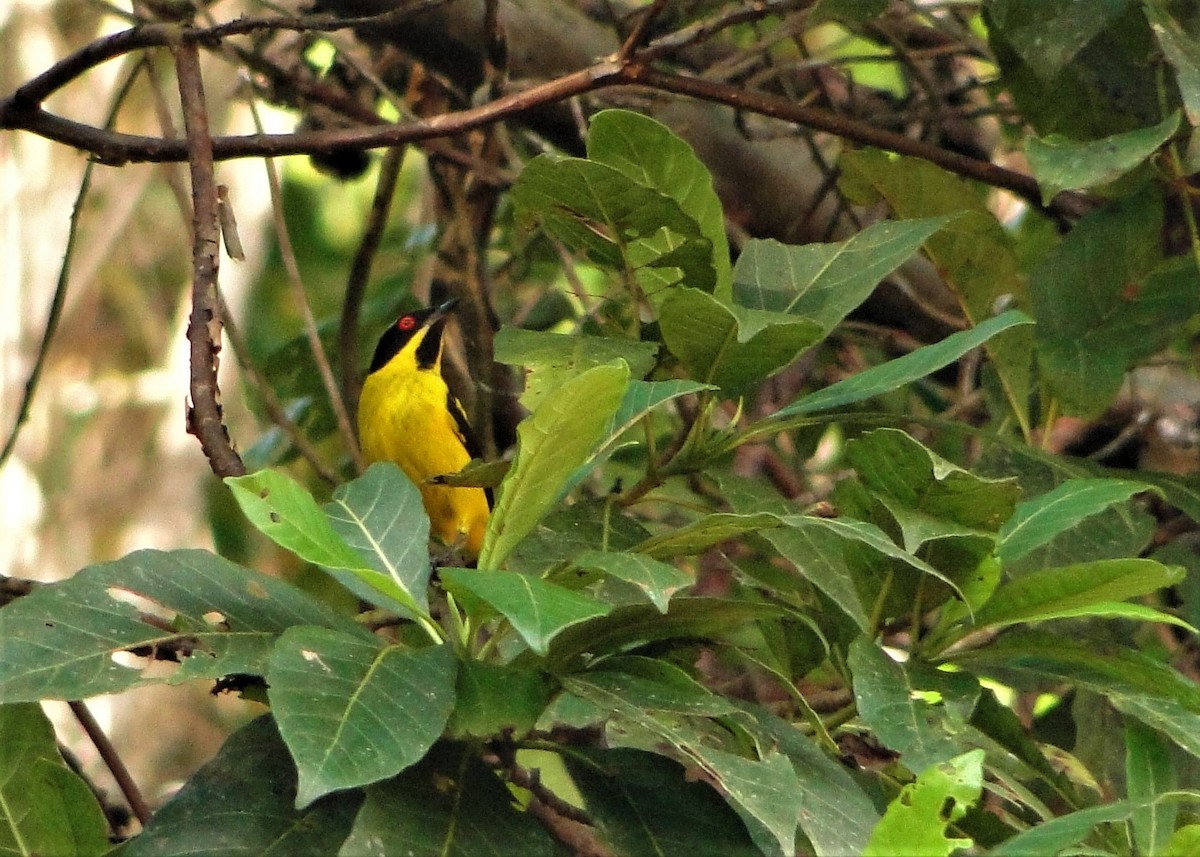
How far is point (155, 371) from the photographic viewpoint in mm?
9109

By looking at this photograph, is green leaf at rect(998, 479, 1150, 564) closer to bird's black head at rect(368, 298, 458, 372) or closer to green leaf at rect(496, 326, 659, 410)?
green leaf at rect(496, 326, 659, 410)

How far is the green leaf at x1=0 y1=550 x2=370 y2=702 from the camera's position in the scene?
1.78 metres

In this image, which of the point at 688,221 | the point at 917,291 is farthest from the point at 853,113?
the point at 688,221

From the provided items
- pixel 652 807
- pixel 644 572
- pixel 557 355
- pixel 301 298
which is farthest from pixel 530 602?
pixel 301 298

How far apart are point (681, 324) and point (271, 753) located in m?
0.91

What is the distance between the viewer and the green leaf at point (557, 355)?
2.46 meters

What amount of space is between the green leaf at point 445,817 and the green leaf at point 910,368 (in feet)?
2.44

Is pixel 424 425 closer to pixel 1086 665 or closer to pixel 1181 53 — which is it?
pixel 1181 53

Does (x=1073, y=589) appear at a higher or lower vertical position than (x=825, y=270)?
lower

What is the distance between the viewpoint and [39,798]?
6.47ft

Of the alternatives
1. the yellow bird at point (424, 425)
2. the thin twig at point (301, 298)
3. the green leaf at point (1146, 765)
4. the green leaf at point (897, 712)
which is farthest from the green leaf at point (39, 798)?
the yellow bird at point (424, 425)

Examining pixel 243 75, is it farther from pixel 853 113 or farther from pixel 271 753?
pixel 271 753

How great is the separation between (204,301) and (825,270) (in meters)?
1.06

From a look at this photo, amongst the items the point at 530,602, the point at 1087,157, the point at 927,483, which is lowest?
the point at 927,483
